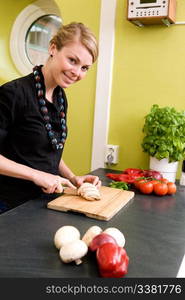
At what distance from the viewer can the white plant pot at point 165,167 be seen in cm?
169

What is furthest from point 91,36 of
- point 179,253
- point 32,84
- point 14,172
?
point 179,253

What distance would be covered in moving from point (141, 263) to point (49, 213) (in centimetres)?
40

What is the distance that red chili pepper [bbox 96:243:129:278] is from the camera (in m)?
0.74

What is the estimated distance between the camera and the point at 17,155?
1.28m

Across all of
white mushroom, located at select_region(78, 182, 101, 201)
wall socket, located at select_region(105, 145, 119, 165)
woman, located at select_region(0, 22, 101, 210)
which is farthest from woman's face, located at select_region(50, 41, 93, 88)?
wall socket, located at select_region(105, 145, 119, 165)

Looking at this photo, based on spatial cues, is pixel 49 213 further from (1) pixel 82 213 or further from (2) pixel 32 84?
(2) pixel 32 84

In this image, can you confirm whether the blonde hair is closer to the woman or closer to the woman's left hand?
the woman

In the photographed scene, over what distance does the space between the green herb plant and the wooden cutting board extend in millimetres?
396

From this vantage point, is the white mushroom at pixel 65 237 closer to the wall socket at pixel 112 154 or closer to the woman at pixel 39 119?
the woman at pixel 39 119

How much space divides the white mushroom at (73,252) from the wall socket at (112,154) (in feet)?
3.82

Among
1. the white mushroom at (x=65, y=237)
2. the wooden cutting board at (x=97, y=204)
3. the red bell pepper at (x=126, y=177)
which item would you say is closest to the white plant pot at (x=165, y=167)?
the red bell pepper at (x=126, y=177)

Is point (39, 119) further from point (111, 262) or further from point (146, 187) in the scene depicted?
point (111, 262)

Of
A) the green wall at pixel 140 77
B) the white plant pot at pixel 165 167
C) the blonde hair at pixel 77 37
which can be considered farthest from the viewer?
the green wall at pixel 140 77

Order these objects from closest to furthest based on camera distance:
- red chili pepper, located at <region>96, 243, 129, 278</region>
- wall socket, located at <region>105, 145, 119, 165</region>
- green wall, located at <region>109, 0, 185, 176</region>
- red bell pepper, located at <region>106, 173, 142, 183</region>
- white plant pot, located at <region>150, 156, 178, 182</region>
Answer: red chili pepper, located at <region>96, 243, 129, 278</region> < red bell pepper, located at <region>106, 173, 142, 183</region> < white plant pot, located at <region>150, 156, 178, 182</region> < green wall, located at <region>109, 0, 185, 176</region> < wall socket, located at <region>105, 145, 119, 165</region>
